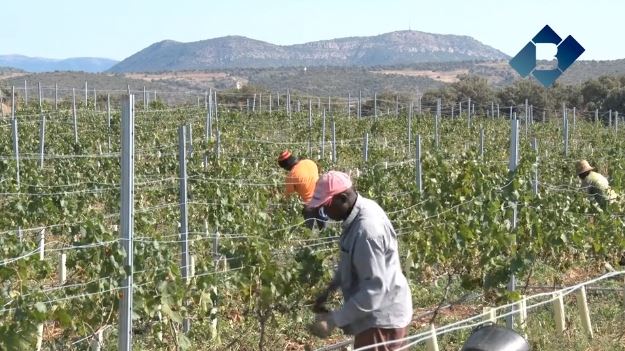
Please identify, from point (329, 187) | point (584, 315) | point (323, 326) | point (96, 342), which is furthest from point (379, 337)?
point (584, 315)

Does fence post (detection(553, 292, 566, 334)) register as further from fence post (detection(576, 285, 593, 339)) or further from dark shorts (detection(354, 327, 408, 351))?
dark shorts (detection(354, 327, 408, 351))

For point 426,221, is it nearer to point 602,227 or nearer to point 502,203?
point 502,203

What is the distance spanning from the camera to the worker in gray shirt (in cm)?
420

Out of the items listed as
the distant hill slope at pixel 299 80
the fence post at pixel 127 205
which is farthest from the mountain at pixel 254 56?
the fence post at pixel 127 205

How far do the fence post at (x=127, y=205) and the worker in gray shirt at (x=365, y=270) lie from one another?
0.88m

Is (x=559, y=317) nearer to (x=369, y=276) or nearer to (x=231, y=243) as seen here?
(x=231, y=243)

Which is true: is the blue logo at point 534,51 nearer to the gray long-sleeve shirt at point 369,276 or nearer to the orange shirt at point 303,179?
the orange shirt at point 303,179

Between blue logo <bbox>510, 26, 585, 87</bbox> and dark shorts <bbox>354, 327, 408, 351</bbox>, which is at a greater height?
blue logo <bbox>510, 26, 585, 87</bbox>

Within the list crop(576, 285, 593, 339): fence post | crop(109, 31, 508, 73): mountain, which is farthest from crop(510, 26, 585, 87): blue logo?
crop(109, 31, 508, 73): mountain

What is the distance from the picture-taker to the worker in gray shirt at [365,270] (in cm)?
420

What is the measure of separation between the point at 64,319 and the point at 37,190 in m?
5.42

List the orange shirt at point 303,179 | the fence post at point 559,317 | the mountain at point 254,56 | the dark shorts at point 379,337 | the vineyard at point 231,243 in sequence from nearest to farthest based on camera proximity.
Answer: the dark shorts at point 379,337
the vineyard at point 231,243
the fence post at point 559,317
the orange shirt at point 303,179
the mountain at point 254,56

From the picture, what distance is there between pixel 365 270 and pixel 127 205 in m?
1.17

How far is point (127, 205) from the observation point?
15.0 feet
